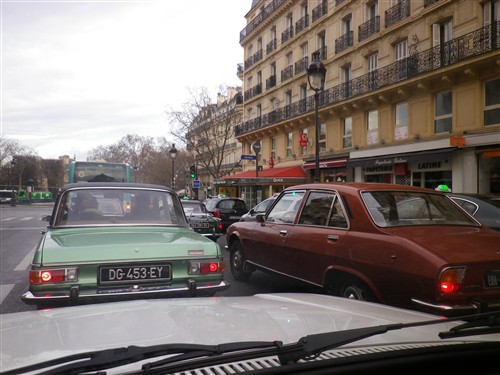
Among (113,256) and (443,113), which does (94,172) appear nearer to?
(113,256)

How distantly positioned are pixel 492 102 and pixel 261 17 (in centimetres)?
2673

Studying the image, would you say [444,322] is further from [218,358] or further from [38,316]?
[38,316]

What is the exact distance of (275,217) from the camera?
21.0ft

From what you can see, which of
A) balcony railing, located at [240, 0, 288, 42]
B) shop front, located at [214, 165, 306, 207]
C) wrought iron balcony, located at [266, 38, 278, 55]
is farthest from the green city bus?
balcony railing, located at [240, 0, 288, 42]

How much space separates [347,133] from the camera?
25797 mm

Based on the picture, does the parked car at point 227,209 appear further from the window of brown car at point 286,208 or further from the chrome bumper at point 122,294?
the chrome bumper at point 122,294

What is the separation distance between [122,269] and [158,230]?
1100mm

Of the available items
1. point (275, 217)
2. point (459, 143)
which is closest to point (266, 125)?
point (459, 143)

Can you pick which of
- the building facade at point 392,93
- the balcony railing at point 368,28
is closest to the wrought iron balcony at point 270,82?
the building facade at point 392,93

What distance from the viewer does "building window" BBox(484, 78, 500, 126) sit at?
655 inches

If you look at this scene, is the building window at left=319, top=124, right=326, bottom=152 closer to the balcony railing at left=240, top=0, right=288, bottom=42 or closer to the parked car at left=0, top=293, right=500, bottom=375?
the balcony railing at left=240, top=0, right=288, bottom=42

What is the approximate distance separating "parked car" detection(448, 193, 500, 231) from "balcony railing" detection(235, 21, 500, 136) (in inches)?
456

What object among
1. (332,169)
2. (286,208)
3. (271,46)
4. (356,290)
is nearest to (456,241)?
(356,290)

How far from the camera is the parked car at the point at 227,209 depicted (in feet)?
57.4
